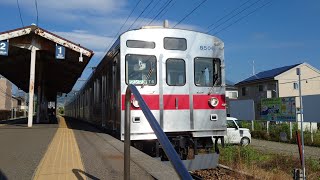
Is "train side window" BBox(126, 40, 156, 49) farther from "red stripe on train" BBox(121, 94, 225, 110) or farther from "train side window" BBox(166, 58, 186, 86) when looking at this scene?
"red stripe on train" BBox(121, 94, 225, 110)

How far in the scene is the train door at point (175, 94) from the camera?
8.65m

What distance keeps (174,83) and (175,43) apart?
974 millimetres

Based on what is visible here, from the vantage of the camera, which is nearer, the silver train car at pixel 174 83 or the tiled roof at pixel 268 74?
the silver train car at pixel 174 83

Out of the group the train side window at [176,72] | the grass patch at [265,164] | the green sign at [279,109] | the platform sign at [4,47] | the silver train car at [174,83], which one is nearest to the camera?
the silver train car at [174,83]

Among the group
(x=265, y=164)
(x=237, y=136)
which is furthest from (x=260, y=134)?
(x=265, y=164)

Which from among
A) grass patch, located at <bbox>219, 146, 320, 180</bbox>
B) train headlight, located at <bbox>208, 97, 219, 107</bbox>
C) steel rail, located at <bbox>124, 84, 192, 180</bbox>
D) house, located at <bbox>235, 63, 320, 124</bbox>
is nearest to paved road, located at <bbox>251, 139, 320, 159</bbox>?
grass patch, located at <bbox>219, 146, 320, 180</bbox>

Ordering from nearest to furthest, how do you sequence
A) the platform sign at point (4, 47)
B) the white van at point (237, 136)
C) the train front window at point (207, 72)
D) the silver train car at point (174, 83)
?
the silver train car at point (174, 83), the train front window at point (207, 72), the platform sign at point (4, 47), the white van at point (237, 136)

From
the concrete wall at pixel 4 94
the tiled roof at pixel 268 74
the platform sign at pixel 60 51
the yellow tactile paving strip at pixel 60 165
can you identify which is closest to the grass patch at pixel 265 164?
the yellow tactile paving strip at pixel 60 165

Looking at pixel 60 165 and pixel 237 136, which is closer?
pixel 60 165

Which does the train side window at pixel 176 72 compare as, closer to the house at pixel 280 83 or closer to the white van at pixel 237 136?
the white van at pixel 237 136

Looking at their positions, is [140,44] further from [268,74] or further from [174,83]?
[268,74]

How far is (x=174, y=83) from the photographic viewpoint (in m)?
8.91

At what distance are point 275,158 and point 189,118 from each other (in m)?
4.81

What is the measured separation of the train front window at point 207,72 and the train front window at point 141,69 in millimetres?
1103
